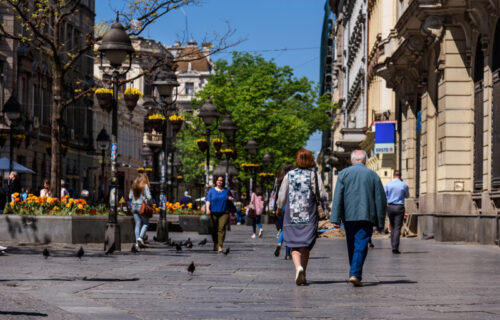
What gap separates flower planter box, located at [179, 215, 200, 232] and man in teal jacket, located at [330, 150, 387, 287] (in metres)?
21.5

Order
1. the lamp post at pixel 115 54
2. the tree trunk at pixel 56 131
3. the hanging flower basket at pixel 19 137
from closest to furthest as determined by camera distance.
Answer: the lamp post at pixel 115 54
the tree trunk at pixel 56 131
the hanging flower basket at pixel 19 137

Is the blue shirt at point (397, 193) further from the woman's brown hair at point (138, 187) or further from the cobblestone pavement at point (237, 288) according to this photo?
the woman's brown hair at point (138, 187)

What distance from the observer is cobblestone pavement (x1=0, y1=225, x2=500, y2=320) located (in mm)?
8727

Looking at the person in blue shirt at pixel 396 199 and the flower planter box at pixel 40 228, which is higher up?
the person in blue shirt at pixel 396 199

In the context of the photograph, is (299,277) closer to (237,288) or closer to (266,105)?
(237,288)

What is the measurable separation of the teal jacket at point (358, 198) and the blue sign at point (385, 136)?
25067mm

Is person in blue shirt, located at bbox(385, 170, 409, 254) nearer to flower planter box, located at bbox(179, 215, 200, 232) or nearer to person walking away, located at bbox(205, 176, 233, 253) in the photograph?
person walking away, located at bbox(205, 176, 233, 253)

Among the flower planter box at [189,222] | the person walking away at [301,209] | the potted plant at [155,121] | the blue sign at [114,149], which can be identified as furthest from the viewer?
the flower planter box at [189,222]

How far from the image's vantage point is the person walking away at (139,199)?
2056cm

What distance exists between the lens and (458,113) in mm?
24922

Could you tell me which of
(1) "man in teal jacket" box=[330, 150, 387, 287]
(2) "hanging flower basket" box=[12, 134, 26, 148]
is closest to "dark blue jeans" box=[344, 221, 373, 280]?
(1) "man in teal jacket" box=[330, 150, 387, 287]

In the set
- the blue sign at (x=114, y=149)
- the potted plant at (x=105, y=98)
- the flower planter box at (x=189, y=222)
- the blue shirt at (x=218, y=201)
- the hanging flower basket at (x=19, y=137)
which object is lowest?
the flower planter box at (x=189, y=222)

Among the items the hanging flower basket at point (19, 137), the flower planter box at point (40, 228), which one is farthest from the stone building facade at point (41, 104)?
the flower planter box at point (40, 228)

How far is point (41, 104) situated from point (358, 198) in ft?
164
